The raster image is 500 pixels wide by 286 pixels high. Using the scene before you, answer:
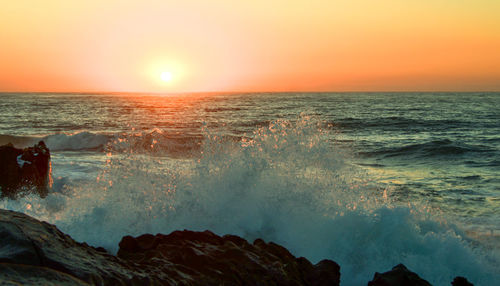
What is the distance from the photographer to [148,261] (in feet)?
12.3

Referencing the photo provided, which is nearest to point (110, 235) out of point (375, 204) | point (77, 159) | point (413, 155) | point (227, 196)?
point (227, 196)

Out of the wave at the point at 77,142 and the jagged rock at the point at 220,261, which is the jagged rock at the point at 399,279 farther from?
the wave at the point at 77,142

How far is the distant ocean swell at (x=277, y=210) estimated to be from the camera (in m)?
5.27

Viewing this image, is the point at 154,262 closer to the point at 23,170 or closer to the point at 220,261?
the point at 220,261

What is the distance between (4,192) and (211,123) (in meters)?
20.7

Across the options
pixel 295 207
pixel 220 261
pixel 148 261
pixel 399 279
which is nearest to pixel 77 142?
pixel 295 207

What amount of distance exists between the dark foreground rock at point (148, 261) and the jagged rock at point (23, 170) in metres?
4.62

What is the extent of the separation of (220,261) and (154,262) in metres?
0.63

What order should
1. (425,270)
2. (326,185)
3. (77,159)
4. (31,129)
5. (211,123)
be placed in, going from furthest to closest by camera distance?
(211,123)
(31,129)
(77,159)
(326,185)
(425,270)

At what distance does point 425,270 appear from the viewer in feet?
16.5

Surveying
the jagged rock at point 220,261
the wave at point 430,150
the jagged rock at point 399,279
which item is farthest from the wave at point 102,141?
the jagged rock at point 399,279

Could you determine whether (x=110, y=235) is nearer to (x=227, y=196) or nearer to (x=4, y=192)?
(x=227, y=196)

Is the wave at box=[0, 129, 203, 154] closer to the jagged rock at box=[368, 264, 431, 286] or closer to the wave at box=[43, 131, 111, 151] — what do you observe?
the wave at box=[43, 131, 111, 151]

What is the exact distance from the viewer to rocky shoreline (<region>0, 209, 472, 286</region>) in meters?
2.89
